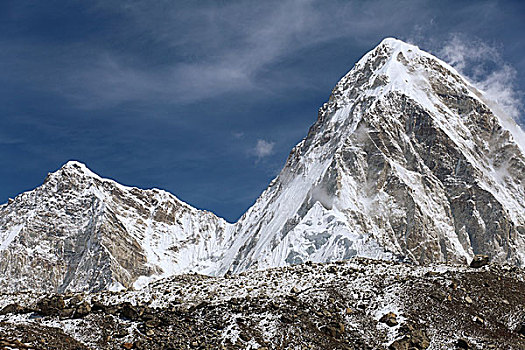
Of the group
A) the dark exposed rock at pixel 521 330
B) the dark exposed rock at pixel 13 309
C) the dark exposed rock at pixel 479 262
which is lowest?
the dark exposed rock at pixel 13 309

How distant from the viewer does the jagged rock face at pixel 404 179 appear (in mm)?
132250

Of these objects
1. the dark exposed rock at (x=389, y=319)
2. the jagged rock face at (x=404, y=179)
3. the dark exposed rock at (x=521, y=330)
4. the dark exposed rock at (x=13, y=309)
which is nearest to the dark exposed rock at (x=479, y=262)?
the dark exposed rock at (x=521, y=330)

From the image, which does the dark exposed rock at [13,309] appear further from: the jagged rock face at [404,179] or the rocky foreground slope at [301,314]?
the jagged rock face at [404,179]

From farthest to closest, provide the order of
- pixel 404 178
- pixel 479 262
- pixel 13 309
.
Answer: pixel 404 178 → pixel 479 262 → pixel 13 309

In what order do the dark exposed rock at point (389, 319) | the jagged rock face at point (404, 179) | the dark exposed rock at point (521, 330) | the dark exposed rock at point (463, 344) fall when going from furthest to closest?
1. the jagged rock face at point (404, 179)
2. the dark exposed rock at point (389, 319)
3. the dark exposed rock at point (521, 330)
4. the dark exposed rock at point (463, 344)

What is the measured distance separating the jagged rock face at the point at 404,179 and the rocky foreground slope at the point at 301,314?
7026 centimetres

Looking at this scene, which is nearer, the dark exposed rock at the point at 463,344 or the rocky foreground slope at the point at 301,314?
the dark exposed rock at the point at 463,344

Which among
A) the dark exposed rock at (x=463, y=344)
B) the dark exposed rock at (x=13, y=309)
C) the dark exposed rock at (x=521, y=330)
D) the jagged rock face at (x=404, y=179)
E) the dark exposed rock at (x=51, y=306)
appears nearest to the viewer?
the dark exposed rock at (x=463, y=344)

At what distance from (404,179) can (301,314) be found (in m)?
121

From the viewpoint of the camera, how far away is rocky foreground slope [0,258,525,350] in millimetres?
30797

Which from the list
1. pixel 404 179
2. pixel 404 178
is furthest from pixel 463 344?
pixel 404 178

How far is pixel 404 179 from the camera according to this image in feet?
487

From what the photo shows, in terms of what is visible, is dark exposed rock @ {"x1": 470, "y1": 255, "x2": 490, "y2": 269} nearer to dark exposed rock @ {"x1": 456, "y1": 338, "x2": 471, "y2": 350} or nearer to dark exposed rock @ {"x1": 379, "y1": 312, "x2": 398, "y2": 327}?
dark exposed rock @ {"x1": 379, "y1": 312, "x2": 398, "y2": 327}

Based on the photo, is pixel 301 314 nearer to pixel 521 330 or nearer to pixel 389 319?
pixel 389 319
